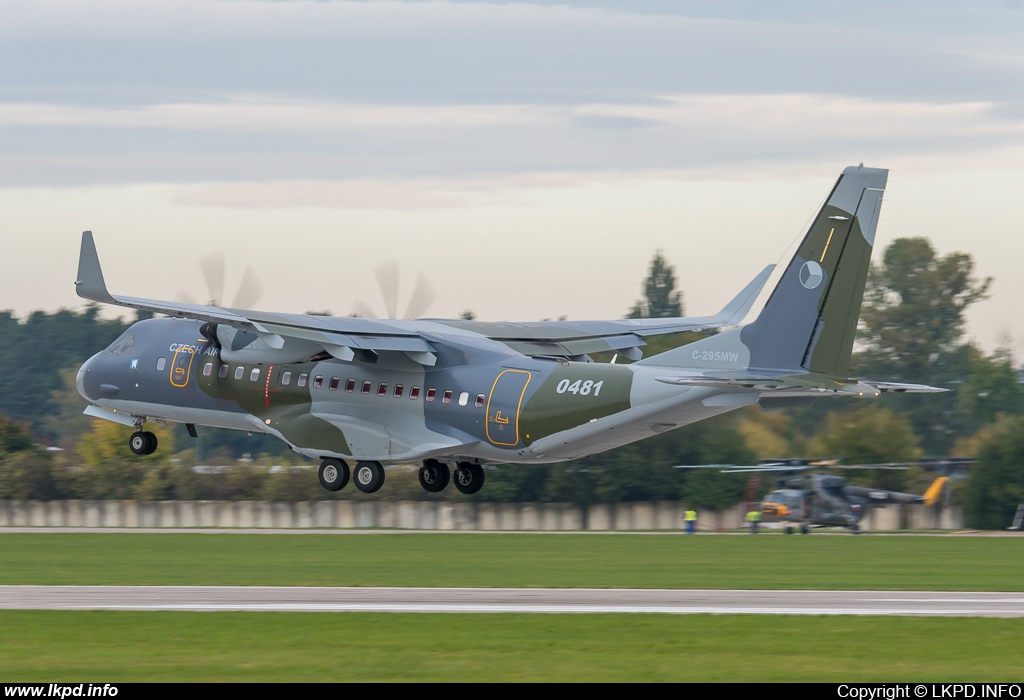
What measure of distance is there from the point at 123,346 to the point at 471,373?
38.1 ft

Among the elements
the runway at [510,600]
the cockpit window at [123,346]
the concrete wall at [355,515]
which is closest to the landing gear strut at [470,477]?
the cockpit window at [123,346]

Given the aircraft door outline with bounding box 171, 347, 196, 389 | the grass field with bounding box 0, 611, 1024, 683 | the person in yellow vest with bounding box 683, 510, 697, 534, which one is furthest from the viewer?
the person in yellow vest with bounding box 683, 510, 697, 534

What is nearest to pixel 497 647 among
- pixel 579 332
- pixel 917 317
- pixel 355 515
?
pixel 579 332

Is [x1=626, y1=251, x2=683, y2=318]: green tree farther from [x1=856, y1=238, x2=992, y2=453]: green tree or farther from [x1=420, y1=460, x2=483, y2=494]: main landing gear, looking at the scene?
[x1=420, y1=460, x2=483, y2=494]: main landing gear

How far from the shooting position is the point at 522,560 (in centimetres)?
3800

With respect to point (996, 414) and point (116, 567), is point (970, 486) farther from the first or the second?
point (116, 567)

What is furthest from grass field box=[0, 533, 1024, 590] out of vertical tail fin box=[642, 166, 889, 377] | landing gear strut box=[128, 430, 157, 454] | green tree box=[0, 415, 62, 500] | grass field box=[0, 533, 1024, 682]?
green tree box=[0, 415, 62, 500]

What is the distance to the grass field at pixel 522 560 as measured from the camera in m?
31.0

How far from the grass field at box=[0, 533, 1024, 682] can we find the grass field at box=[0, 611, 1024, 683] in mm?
29

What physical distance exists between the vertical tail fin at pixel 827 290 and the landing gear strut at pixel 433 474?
34.8 feet

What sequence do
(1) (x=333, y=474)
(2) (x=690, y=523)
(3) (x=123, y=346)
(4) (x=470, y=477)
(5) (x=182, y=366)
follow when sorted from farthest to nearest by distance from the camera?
(2) (x=690, y=523) → (3) (x=123, y=346) → (5) (x=182, y=366) → (4) (x=470, y=477) → (1) (x=333, y=474)

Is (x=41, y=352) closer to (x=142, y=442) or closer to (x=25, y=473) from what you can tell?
(x=25, y=473)

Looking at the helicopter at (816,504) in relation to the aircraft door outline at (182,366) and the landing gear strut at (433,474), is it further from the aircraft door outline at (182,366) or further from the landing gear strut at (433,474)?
the aircraft door outline at (182,366)

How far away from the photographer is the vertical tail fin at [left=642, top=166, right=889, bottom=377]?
35.1 metres
